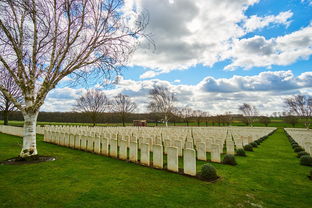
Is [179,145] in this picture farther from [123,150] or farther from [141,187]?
[141,187]

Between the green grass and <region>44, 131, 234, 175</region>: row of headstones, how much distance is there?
43 cm

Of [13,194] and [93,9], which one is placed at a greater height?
[93,9]

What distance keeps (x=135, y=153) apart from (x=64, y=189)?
10.3 feet

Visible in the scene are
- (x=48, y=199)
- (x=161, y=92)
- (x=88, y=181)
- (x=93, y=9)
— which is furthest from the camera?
→ (x=161, y=92)

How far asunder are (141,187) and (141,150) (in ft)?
7.89

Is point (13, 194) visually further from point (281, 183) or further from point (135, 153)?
point (281, 183)

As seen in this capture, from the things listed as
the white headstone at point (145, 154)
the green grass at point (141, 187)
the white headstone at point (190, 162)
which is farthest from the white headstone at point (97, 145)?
the white headstone at point (190, 162)

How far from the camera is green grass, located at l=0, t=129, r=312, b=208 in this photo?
361 centimetres

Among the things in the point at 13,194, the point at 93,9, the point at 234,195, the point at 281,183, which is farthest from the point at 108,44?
the point at 281,183

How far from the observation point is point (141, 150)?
22.3 ft

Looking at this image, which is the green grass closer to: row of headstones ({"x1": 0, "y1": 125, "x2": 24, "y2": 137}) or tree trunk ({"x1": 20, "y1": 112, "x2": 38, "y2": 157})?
tree trunk ({"x1": 20, "y1": 112, "x2": 38, "y2": 157})

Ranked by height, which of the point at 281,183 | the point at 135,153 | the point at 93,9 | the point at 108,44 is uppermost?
the point at 93,9

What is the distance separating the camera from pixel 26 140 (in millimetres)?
7082

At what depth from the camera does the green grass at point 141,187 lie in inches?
142
